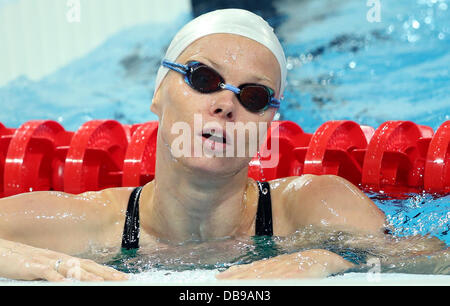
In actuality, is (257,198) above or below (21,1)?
below

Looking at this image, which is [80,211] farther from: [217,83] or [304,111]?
[304,111]

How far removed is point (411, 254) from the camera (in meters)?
1.85

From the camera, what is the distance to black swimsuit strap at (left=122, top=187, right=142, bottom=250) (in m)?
2.15

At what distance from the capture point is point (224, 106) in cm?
185

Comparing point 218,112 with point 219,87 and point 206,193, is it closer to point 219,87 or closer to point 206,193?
point 219,87

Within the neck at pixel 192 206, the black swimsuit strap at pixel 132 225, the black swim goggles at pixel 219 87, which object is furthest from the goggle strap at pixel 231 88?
the black swimsuit strap at pixel 132 225

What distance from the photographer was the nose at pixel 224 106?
186cm

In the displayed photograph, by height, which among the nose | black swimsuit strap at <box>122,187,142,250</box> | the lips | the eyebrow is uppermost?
the eyebrow

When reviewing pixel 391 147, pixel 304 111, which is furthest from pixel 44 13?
pixel 391 147

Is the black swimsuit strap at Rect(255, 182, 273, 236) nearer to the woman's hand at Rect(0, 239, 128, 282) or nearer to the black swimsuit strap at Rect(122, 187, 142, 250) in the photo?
the black swimsuit strap at Rect(122, 187, 142, 250)

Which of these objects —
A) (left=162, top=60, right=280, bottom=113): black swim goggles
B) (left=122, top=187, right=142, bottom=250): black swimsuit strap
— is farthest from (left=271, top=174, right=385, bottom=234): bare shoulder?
(left=122, top=187, right=142, bottom=250): black swimsuit strap

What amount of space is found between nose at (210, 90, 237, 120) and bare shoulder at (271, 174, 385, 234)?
1.57 ft

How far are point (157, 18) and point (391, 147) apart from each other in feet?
20.6
